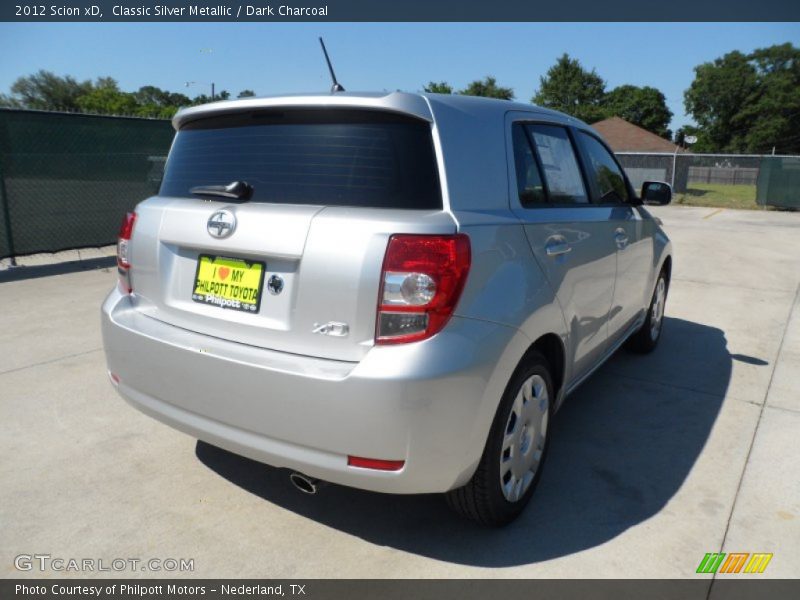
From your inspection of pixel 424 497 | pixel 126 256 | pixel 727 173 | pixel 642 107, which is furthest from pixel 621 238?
pixel 642 107

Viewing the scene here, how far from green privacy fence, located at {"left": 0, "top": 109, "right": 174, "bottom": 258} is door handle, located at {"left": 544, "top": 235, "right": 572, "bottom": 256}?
709cm

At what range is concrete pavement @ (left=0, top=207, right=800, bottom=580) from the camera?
99.2 inches

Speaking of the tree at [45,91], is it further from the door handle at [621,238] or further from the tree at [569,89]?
the door handle at [621,238]

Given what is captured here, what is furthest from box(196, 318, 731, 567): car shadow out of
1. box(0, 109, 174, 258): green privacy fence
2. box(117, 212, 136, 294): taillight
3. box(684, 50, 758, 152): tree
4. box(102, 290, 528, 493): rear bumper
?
box(684, 50, 758, 152): tree

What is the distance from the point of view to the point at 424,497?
9.71 ft

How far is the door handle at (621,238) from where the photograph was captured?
3713 mm

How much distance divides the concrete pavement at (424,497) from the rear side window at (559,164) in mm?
1379

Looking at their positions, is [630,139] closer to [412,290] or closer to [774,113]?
[774,113]

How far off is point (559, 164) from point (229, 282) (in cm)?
180
